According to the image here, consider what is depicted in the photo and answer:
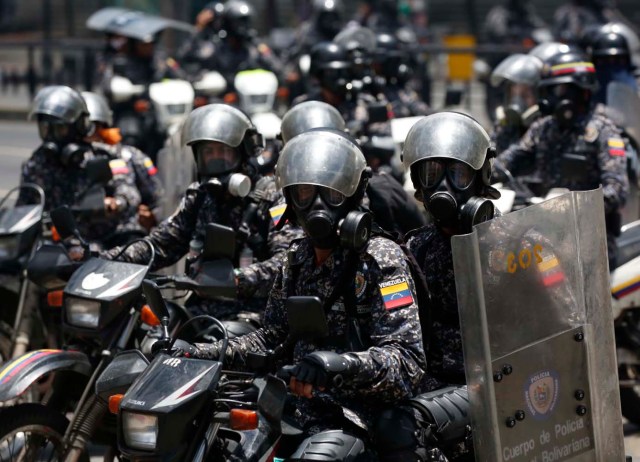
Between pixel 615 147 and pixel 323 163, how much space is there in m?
3.52

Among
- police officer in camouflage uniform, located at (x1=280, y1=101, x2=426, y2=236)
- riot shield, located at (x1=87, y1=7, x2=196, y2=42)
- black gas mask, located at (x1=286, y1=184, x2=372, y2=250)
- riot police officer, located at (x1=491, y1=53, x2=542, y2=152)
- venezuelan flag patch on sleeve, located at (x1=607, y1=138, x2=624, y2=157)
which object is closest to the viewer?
black gas mask, located at (x1=286, y1=184, x2=372, y2=250)

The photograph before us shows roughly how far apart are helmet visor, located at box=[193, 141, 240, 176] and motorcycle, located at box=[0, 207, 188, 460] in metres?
0.79

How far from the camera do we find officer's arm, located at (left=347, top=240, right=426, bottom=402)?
4.31 meters

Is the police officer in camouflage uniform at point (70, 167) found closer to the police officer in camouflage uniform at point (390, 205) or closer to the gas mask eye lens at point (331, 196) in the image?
the police officer in camouflage uniform at point (390, 205)

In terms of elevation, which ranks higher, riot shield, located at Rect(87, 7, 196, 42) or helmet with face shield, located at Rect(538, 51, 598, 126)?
riot shield, located at Rect(87, 7, 196, 42)

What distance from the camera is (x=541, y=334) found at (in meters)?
4.47

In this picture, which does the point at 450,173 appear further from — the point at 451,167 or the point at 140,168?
the point at 140,168

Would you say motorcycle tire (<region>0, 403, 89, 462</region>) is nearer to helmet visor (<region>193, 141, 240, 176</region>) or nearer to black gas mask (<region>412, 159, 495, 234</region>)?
helmet visor (<region>193, 141, 240, 176</region>)

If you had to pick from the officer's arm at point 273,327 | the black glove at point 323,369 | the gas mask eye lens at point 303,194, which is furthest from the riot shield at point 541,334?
the officer's arm at point 273,327

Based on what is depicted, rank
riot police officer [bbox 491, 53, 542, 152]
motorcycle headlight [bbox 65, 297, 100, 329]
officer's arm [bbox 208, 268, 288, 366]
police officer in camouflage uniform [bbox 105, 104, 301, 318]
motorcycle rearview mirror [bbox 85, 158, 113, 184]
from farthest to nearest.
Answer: riot police officer [bbox 491, 53, 542, 152], motorcycle rearview mirror [bbox 85, 158, 113, 184], police officer in camouflage uniform [bbox 105, 104, 301, 318], motorcycle headlight [bbox 65, 297, 100, 329], officer's arm [bbox 208, 268, 288, 366]

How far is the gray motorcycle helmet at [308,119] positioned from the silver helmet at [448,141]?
6.38 feet

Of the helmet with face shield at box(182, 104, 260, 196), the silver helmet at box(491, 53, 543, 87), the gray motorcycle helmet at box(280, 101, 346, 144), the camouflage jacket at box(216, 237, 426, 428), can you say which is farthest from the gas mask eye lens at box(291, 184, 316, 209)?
the silver helmet at box(491, 53, 543, 87)

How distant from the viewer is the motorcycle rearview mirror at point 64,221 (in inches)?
226

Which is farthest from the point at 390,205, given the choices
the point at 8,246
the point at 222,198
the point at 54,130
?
the point at 54,130
